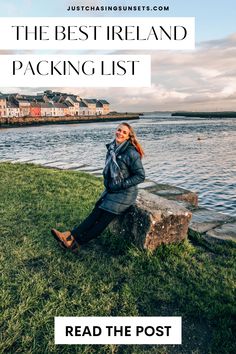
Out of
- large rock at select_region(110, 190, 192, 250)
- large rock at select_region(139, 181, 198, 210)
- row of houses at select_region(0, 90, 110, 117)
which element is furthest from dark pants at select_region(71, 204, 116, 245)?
row of houses at select_region(0, 90, 110, 117)

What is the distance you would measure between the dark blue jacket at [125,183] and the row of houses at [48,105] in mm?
114788

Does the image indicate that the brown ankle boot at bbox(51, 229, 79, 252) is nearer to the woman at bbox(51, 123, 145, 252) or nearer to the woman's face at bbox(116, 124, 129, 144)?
the woman at bbox(51, 123, 145, 252)

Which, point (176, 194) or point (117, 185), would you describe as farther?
point (176, 194)

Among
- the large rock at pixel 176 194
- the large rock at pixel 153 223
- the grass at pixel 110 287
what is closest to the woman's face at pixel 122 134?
the large rock at pixel 153 223

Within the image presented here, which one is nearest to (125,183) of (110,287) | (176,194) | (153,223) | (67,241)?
(153,223)

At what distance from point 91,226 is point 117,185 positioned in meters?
0.79

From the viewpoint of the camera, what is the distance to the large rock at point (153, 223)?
16.0 feet

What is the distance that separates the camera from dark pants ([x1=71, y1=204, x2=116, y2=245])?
5.09 m

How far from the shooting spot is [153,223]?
4852mm

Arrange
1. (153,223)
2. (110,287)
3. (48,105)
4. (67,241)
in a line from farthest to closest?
(48,105) → (67,241) → (153,223) → (110,287)

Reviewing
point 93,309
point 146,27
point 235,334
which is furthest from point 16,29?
point 235,334

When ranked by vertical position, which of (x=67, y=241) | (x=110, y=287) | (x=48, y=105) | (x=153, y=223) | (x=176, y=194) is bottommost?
(x=110, y=287)

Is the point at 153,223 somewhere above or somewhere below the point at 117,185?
below

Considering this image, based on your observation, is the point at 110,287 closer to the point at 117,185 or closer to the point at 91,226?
the point at 91,226
